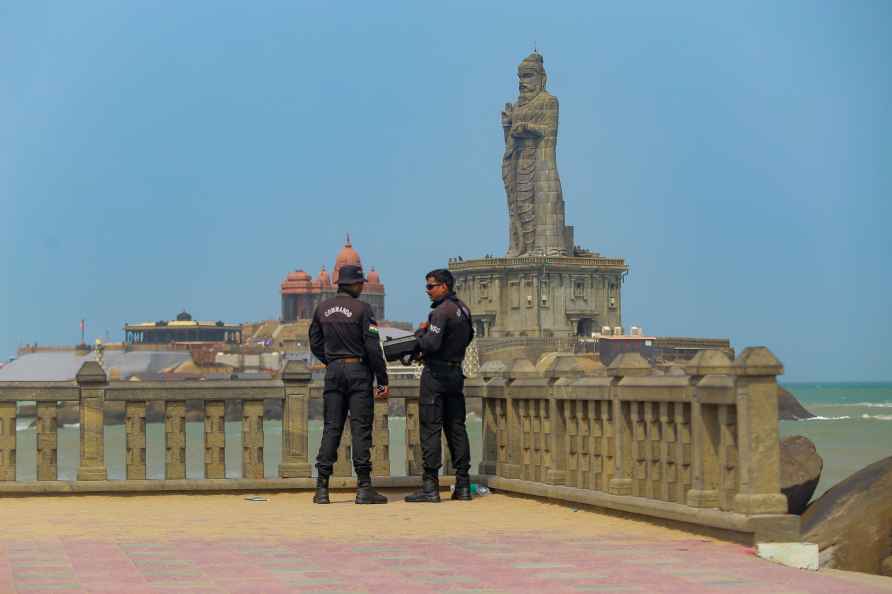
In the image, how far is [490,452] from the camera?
17.6 metres

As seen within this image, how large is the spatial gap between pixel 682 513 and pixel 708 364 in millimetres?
1175

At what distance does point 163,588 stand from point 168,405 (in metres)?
7.82

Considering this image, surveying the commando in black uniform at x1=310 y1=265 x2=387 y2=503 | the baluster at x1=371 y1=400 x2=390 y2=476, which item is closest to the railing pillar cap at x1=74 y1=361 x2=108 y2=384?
the commando in black uniform at x1=310 y1=265 x2=387 y2=503

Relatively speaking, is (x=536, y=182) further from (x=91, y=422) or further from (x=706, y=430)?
(x=706, y=430)

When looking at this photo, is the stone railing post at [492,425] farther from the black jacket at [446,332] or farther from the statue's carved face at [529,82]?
the statue's carved face at [529,82]

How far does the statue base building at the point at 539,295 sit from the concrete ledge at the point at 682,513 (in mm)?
128283

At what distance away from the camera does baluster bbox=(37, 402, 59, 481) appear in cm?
1717

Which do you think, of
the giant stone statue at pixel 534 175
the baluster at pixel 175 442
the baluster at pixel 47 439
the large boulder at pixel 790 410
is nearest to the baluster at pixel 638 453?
the baluster at pixel 175 442

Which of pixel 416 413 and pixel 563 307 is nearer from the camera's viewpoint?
pixel 416 413

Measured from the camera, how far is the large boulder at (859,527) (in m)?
13.6

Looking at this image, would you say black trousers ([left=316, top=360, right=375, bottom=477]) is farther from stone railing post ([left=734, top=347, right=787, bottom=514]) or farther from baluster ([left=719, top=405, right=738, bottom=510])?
stone railing post ([left=734, top=347, right=787, bottom=514])

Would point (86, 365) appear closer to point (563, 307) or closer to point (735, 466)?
point (735, 466)

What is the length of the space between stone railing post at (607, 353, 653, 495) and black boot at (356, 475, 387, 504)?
271 centimetres

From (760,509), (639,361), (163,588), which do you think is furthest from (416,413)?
(163,588)
